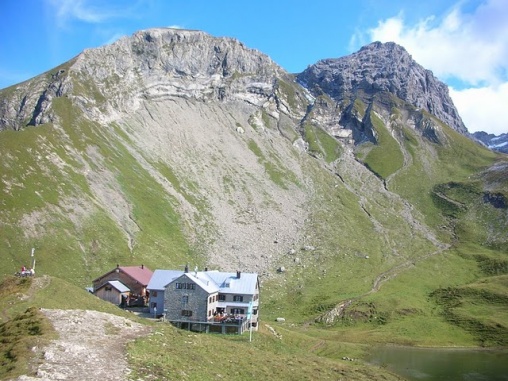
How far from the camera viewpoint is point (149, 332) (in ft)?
172

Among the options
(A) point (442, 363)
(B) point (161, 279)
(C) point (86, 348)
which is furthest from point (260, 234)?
(C) point (86, 348)

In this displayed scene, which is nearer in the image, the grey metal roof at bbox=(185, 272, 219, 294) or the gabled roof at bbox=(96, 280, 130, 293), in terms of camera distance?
the grey metal roof at bbox=(185, 272, 219, 294)

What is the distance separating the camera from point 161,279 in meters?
82.9

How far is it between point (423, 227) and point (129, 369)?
A: 16682cm

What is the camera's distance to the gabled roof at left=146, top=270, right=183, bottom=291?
80.5m

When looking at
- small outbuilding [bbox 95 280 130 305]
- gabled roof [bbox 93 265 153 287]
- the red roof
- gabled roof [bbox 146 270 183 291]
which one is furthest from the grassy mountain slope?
gabled roof [bbox 146 270 183 291]

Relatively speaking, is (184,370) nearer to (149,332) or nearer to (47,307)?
(149,332)

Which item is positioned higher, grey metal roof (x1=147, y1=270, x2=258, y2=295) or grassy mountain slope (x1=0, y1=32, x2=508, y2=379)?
grassy mountain slope (x1=0, y1=32, x2=508, y2=379)

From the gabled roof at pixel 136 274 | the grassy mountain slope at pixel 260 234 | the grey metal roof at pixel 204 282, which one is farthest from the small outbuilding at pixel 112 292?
the grey metal roof at pixel 204 282

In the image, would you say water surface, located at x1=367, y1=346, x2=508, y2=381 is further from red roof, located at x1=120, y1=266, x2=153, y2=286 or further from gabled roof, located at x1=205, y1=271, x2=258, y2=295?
red roof, located at x1=120, y1=266, x2=153, y2=286

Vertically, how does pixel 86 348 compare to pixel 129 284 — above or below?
below

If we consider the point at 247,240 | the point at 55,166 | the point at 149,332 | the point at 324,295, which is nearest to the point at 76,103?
the point at 55,166

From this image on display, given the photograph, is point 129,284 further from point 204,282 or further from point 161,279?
point 204,282

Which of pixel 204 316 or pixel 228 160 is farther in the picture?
pixel 228 160
